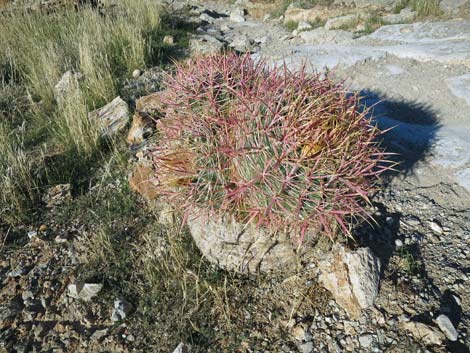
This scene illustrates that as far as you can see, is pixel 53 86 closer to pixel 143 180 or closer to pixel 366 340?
pixel 143 180

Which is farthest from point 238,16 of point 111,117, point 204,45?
point 111,117

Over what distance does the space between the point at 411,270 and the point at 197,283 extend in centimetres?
140

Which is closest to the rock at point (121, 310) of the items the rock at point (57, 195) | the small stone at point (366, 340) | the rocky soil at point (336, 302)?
the rocky soil at point (336, 302)

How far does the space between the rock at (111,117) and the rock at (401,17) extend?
21.0ft

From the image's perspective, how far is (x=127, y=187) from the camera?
3326mm

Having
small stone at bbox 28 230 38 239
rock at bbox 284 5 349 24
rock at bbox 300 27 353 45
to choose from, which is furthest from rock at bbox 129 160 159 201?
rock at bbox 284 5 349 24

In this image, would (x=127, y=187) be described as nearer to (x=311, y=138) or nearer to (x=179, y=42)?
(x=311, y=138)

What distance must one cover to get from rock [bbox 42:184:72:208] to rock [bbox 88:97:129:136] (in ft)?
2.67

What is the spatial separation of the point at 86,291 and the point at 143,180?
1054 millimetres

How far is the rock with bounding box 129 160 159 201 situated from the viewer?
312 centimetres

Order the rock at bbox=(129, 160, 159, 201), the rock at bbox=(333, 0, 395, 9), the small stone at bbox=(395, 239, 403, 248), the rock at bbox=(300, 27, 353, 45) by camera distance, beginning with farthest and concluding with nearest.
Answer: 1. the rock at bbox=(333, 0, 395, 9)
2. the rock at bbox=(300, 27, 353, 45)
3. the rock at bbox=(129, 160, 159, 201)
4. the small stone at bbox=(395, 239, 403, 248)

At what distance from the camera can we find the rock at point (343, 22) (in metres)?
7.87

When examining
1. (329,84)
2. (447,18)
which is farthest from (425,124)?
(447,18)

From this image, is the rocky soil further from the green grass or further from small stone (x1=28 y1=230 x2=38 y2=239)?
the green grass
